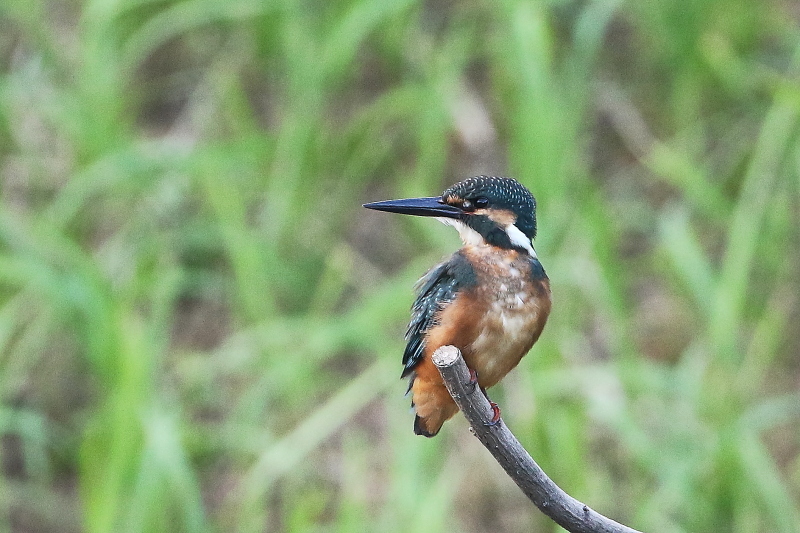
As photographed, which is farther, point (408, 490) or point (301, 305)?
point (301, 305)

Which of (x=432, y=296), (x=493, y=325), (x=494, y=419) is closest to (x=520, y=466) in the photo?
(x=494, y=419)

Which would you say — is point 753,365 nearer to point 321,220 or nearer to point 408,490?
point 408,490

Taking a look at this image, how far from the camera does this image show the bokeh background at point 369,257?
11.4 feet

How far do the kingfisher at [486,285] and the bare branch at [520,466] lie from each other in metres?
0.12

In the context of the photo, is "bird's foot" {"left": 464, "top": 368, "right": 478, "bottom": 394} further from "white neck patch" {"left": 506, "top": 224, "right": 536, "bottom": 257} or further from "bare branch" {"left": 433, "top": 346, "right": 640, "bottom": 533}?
"white neck patch" {"left": 506, "top": 224, "right": 536, "bottom": 257}

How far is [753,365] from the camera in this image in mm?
3797

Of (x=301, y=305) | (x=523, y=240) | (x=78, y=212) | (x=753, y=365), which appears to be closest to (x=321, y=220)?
(x=301, y=305)

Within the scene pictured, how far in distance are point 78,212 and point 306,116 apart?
1015mm

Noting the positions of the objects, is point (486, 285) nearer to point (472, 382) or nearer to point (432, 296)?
point (432, 296)

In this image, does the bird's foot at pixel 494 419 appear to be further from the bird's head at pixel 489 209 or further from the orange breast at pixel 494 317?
the bird's head at pixel 489 209

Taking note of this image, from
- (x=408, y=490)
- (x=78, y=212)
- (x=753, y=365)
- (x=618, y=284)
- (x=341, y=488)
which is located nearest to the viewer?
(x=408, y=490)

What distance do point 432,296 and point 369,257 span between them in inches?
112

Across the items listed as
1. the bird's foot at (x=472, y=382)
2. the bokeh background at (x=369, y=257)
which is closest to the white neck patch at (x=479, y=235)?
the bird's foot at (x=472, y=382)

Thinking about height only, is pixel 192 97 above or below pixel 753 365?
above
